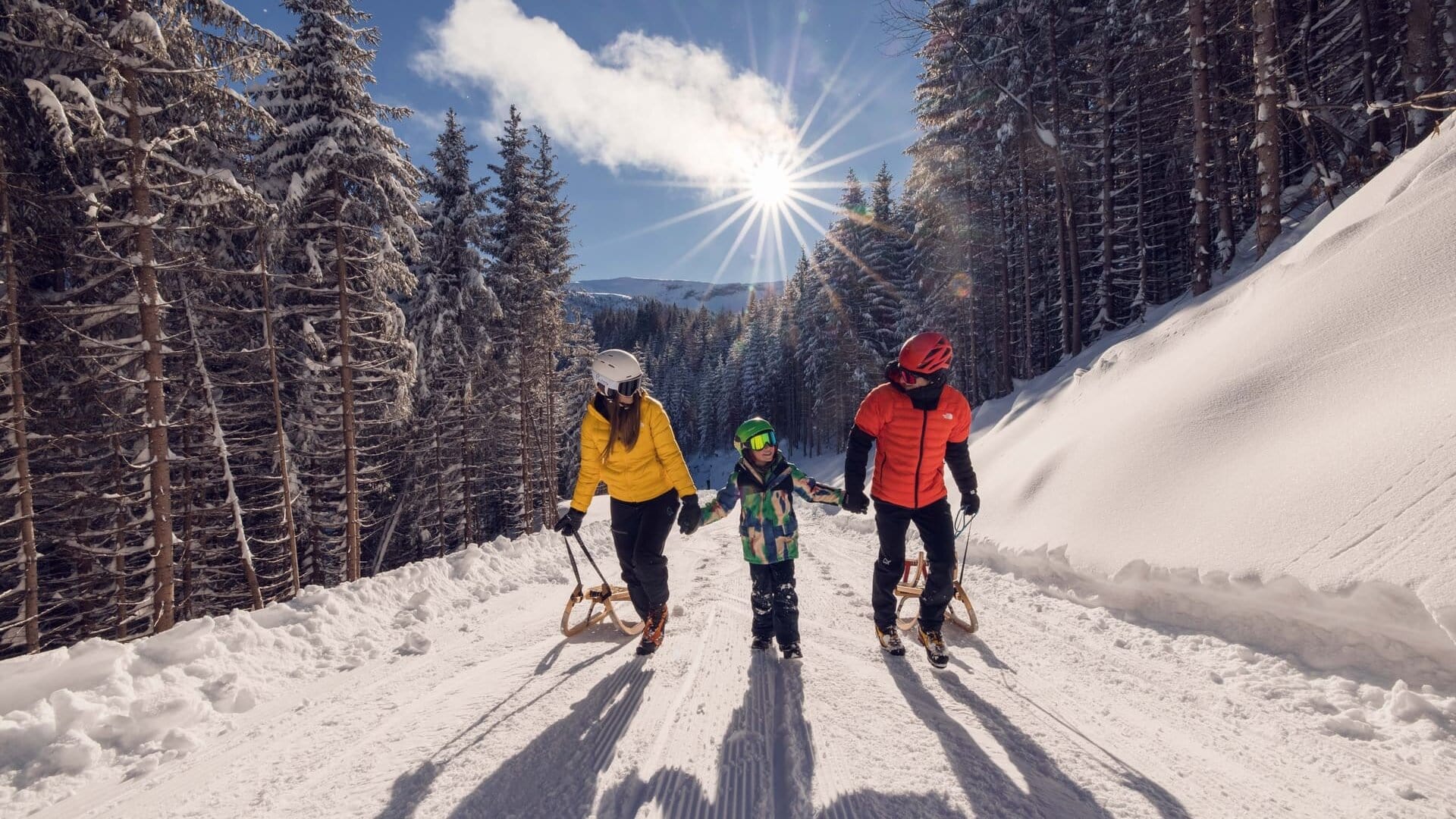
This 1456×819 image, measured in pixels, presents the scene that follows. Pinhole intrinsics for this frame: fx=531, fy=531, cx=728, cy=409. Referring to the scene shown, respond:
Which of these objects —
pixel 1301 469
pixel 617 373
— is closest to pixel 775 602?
pixel 617 373

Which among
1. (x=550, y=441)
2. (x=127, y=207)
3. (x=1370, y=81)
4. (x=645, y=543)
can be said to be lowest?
(x=645, y=543)

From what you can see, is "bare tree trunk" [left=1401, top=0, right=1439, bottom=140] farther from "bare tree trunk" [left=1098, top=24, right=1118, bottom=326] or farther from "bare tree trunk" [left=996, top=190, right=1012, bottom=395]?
"bare tree trunk" [left=996, top=190, right=1012, bottom=395]

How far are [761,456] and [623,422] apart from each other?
1151mm

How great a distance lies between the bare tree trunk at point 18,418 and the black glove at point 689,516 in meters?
10.9

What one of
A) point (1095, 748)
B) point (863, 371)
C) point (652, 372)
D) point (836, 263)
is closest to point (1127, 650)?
point (1095, 748)

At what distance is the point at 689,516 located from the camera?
4.28 meters

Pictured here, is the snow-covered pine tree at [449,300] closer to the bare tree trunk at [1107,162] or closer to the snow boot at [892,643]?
the snow boot at [892,643]

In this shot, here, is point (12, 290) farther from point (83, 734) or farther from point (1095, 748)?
point (1095, 748)

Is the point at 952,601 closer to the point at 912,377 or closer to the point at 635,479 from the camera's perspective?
the point at 912,377

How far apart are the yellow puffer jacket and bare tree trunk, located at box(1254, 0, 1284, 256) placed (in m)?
13.0

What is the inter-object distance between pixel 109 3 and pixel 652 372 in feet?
203

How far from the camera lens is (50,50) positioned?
8031mm

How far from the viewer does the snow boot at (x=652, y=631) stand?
14.3ft

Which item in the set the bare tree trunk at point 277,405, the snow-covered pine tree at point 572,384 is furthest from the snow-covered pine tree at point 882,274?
the bare tree trunk at point 277,405
